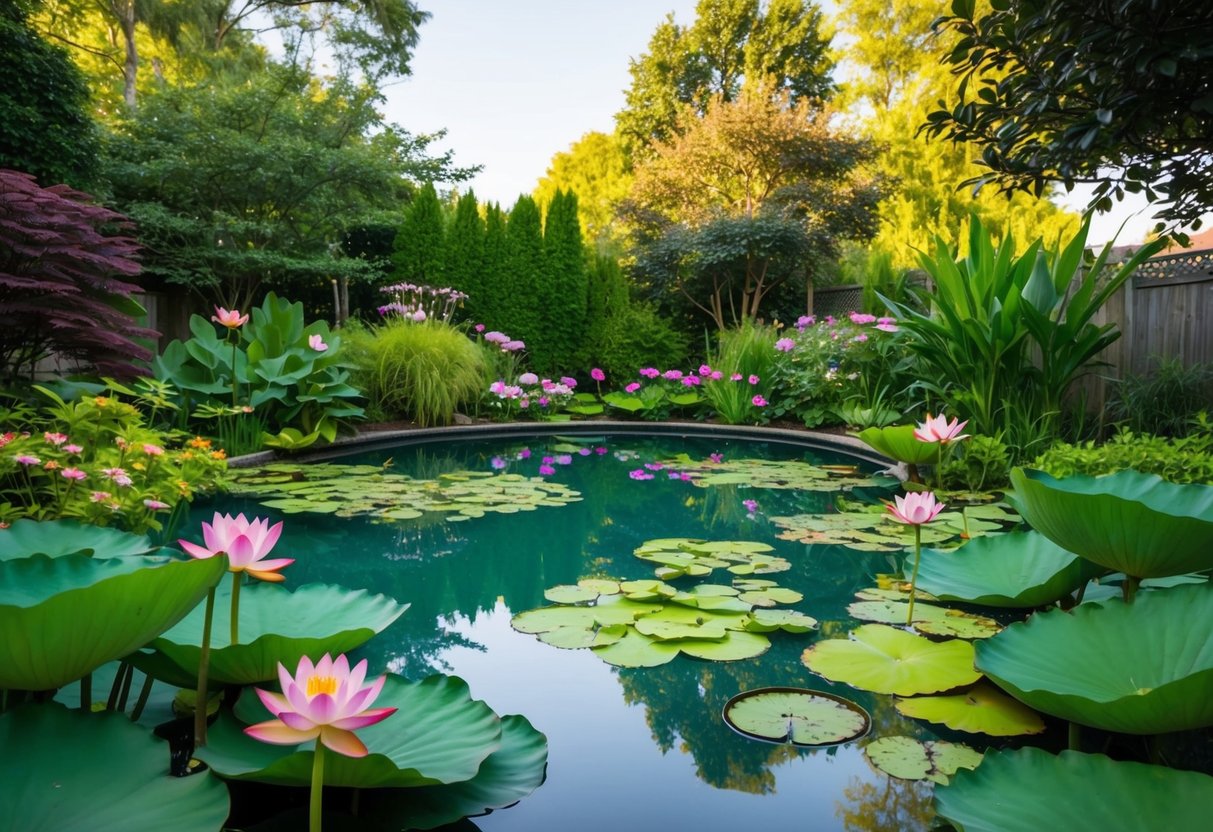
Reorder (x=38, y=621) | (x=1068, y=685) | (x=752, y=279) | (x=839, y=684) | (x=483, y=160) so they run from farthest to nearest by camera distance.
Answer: (x=483, y=160) < (x=752, y=279) < (x=839, y=684) < (x=1068, y=685) < (x=38, y=621)

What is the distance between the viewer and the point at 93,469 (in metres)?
2.72

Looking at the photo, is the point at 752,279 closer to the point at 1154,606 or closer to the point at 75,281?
the point at 75,281

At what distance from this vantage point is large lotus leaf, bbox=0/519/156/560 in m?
1.48

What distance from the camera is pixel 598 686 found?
1787 millimetres

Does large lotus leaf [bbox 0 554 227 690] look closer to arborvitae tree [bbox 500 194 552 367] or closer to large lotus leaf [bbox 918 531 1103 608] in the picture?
large lotus leaf [bbox 918 531 1103 608]

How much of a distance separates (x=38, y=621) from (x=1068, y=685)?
1.50 metres

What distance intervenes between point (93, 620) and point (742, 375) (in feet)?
24.3

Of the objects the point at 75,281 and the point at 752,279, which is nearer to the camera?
the point at 75,281

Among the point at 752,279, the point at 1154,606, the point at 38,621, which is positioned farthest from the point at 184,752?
the point at 752,279

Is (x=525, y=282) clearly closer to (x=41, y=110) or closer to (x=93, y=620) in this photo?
(x=41, y=110)

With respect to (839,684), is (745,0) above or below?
above

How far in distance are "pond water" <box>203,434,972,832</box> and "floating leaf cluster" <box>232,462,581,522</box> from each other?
0.07m

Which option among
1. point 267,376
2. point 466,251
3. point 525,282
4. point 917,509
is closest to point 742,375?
point 525,282

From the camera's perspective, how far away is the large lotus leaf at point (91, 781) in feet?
2.69
